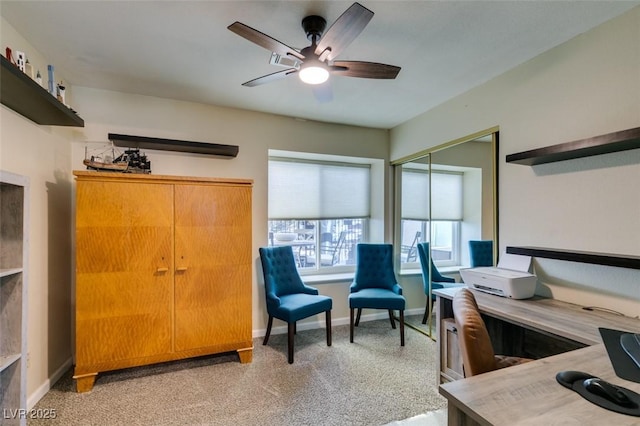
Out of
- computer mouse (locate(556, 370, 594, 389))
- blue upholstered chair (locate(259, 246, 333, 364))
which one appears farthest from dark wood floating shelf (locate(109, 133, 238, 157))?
computer mouse (locate(556, 370, 594, 389))

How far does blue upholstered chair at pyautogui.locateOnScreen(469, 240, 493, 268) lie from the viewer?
259 centimetres

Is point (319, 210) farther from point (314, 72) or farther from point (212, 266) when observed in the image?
point (314, 72)

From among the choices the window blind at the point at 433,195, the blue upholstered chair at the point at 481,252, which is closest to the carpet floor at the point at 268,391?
the blue upholstered chair at the point at 481,252

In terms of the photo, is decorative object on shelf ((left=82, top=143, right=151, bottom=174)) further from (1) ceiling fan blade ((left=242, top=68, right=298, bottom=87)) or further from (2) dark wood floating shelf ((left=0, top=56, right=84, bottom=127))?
(1) ceiling fan blade ((left=242, top=68, right=298, bottom=87))

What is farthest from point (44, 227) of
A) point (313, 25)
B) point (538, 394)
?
point (538, 394)

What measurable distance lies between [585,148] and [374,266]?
7.78ft

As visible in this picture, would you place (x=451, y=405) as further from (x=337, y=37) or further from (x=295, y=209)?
(x=295, y=209)

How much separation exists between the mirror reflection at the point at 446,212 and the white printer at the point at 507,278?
0.80 ft

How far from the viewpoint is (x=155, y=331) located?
2494 millimetres

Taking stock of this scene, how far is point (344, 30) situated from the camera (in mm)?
1501

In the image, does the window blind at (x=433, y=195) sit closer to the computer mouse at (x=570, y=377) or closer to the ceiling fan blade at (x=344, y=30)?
the ceiling fan blade at (x=344, y=30)

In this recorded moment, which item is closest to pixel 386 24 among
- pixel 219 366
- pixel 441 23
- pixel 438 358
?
pixel 441 23

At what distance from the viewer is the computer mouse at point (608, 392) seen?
0.87 m

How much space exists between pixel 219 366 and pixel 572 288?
9.22ft
